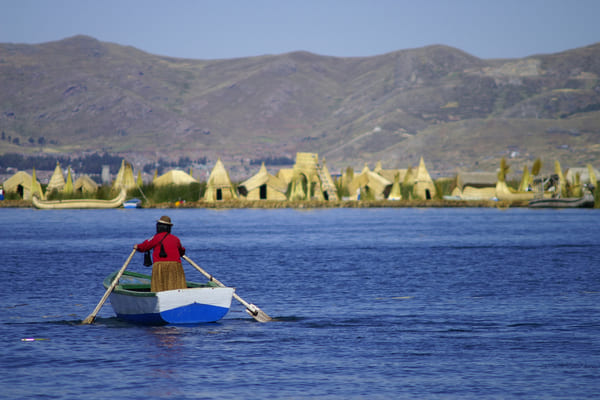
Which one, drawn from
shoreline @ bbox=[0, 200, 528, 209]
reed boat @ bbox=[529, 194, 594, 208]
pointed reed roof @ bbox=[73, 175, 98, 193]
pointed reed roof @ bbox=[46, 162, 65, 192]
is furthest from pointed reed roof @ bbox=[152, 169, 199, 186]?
reed boat @ bbox=[529, 194, 594, 208]

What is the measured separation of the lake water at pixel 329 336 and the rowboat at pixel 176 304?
15.3 inches

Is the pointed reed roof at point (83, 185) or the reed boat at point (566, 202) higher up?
the pointed reed roof at point (83, 185)

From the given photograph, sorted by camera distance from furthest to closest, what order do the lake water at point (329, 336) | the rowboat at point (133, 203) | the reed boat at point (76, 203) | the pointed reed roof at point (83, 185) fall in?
the pointed reed roof at point (83, 185) → the rowboat at point (133, 203) → the reed boat at point (76, 203) → the lake water at point (329, 336)

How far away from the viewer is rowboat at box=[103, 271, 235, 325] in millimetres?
24438

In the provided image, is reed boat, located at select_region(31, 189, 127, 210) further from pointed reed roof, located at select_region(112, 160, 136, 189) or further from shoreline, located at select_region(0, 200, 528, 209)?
shoreline, located at select_region(0, 200, 528, 209)

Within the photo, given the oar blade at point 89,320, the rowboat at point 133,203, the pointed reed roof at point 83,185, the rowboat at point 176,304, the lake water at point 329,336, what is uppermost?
the pointed reed roof at point 83,185

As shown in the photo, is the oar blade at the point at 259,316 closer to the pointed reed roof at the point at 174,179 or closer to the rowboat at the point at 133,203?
the rowboat at the point at 133,203

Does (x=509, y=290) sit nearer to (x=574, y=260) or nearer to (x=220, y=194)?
(x=574, y=260)

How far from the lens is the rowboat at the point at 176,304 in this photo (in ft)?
80.2

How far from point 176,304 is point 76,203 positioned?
371 ft

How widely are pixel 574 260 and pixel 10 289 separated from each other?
32221 millimetres

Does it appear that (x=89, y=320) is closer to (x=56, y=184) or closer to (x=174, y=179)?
(x=174, y=179)

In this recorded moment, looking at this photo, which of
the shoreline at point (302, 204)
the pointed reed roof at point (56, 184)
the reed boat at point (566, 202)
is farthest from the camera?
the pointed reed roof at point (56, 184)

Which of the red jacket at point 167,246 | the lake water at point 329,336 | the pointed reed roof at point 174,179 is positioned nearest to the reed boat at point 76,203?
the pointed reed roof at point 174,179
